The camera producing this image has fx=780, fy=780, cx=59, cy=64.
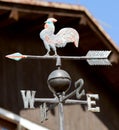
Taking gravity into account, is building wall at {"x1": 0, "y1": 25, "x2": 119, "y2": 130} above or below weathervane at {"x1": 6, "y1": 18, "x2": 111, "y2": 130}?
above

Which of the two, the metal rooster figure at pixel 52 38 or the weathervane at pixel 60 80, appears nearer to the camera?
the weathervane at pixel 60 80

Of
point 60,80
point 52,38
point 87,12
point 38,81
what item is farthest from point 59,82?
point 38,81

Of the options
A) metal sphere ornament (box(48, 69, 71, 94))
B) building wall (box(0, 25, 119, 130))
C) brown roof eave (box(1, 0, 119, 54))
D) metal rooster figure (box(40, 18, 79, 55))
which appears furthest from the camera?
building wall (box(0, 25, 119, 130))

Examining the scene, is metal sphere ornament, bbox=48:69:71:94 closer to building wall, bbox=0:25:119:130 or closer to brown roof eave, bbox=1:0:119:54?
brown roof eave, bbox=1:0:119:54

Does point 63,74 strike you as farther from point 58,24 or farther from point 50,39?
point 58,24

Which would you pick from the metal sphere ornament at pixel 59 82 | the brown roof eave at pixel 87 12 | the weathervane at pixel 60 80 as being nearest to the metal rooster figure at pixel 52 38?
the weathervane at pixel 60 80

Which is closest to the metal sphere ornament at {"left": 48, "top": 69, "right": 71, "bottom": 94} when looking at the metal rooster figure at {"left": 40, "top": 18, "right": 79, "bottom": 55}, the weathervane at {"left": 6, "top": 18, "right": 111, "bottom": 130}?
the weathervane at {"left": 6, "top": 18, "right": 111, "bottom": 130}

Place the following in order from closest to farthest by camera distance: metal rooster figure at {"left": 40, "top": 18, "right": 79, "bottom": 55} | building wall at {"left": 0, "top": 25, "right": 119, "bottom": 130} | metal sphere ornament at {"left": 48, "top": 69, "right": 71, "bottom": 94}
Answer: metal sphere ornament at {"left": 48, "top": 69, "right": 71, "bottom": 94}, metal rooster figure at {"left": 40, "top": 18, "right": 79, "bottom": 55}, building wall at {"left": 0, "top": 25, "right": 119, "bottom": 130}

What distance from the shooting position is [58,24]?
10367 millimetres

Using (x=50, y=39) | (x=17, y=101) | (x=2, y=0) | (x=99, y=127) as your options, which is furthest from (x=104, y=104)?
(x=50, y=39)

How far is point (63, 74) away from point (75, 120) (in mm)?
4066

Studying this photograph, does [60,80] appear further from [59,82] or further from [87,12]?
[87,12]

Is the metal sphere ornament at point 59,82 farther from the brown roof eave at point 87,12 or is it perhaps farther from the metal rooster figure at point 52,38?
the brown roof eave at point 87,12

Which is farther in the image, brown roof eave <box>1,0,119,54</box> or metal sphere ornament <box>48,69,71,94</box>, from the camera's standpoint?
brown roof eave <box>1,0,119,54</box>
